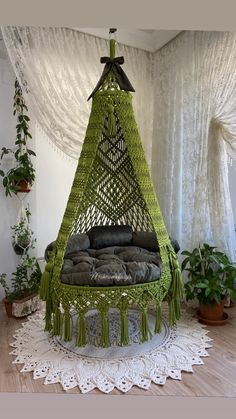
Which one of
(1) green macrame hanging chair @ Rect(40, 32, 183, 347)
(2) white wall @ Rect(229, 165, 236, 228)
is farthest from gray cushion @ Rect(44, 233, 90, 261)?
(2) white wall @ Rect(229, 165, 236, 228)

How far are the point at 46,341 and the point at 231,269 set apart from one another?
1.50m

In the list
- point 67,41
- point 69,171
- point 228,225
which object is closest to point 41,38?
point 67,41

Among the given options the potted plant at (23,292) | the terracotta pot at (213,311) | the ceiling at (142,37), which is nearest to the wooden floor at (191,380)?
the terracotta pot at (213,311)

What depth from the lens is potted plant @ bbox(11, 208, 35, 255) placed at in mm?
2646

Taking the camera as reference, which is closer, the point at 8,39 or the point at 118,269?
the point at 118,269

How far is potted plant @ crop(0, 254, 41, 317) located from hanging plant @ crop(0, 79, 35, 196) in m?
0.67

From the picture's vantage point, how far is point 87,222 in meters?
2.65

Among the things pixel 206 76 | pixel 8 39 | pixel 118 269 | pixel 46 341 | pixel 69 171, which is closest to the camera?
pixel 118 269

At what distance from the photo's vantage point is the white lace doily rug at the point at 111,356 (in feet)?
5.54

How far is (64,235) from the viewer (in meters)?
1.99

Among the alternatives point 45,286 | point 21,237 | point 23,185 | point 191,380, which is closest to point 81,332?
point 45,286

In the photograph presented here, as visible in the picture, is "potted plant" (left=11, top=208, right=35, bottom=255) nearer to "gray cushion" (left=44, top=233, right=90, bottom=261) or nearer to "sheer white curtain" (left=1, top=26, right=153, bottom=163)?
"gray cushion" (left=44, top=233, right=90, bottom=261)

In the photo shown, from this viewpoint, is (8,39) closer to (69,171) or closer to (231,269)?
(69,171)

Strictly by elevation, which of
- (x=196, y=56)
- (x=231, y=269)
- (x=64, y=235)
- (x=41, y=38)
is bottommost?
(x=231, y=269)
